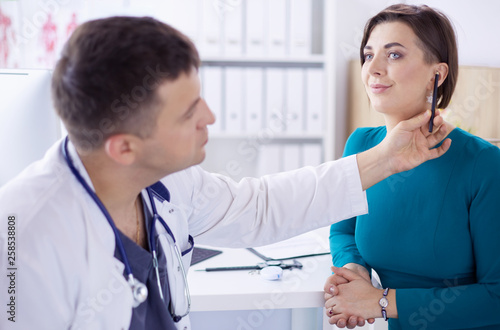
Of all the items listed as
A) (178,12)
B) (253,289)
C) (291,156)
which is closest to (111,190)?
(253,289)

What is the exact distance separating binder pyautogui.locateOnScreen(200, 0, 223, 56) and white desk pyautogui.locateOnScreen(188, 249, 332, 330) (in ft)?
5.26

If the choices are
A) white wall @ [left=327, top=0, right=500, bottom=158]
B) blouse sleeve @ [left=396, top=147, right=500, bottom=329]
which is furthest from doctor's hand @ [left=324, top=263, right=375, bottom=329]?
white wall @ [left=327, top=0, right=500, bottom=158]

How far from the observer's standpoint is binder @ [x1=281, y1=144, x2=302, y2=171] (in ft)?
9.00

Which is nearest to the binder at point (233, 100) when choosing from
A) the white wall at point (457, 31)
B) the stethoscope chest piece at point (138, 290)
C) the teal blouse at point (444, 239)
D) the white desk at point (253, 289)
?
the white wall at point (457, 31)

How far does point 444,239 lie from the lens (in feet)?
3.86

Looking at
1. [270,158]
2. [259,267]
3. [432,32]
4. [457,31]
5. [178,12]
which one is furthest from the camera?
[178,12]

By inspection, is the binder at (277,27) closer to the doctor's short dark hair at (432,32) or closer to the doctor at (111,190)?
the doctor's short dark hair at (432,32)

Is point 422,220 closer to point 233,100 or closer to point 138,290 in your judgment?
point 138,290

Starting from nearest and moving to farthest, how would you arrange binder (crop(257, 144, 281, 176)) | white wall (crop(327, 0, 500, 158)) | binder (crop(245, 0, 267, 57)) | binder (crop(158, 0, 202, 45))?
white wall (crop(327, 0, 500, 158))
binder (crop(245, 0, 267, 57))
binder (crop(257, 144, 281, 176))
binder (crop(158, 0, 202, 45))

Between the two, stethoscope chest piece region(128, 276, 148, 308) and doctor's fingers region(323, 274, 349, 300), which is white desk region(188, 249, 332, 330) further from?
stethoscope chest piece region(128, 276, 148, 308)

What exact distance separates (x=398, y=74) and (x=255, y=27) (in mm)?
1535

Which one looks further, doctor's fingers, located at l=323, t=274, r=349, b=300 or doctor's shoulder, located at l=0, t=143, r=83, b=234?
doctor's fingers, located at l=323, t=274, r=349, b=300

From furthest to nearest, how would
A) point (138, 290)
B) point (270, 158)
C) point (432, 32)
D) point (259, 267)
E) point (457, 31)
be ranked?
point (270, 158) → point (457, 31) → point (259, 267) → point (432, 32) → point (138, 290)

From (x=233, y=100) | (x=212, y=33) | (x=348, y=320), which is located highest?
(x=212, y=33)
